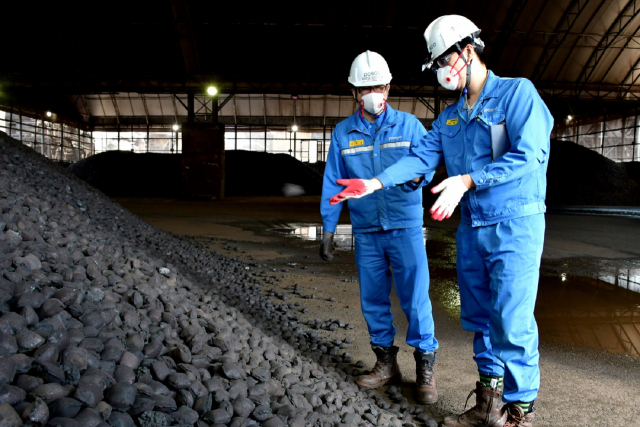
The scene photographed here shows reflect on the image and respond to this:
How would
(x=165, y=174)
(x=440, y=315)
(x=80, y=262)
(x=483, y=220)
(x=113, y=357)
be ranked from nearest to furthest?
(x=113, y=357), (x=483, y=220), (x=80, y=262), (x=440, y=315), (x=165, y=174)

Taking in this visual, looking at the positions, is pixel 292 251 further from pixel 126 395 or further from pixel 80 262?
pixel 126 395

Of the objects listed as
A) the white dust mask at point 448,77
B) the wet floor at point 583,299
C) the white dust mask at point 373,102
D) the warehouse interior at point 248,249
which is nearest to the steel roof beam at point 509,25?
the warehouse interior at point 248,249

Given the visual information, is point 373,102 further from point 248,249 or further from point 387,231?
point 248,249

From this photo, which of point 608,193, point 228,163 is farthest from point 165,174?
point 608,193

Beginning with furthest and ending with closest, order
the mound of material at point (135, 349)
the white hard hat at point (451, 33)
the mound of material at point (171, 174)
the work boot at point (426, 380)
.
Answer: the mound of material at point (171, 174)
the work boot at point (426, 380)
the white hard hat at point (451, 33)
the mound of material at point (135, 349)

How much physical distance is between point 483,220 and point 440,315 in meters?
2.54

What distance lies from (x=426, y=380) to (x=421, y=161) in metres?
1.34

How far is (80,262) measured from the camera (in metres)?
3.42

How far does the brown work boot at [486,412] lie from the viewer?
8.42 ft

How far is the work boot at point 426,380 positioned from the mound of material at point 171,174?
20604 millimetres

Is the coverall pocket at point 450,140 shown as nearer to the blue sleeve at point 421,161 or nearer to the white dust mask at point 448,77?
the blue sleeve at point 421,161

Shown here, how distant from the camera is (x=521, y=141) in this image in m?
2.22

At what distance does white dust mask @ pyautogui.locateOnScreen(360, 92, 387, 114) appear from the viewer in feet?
10.4

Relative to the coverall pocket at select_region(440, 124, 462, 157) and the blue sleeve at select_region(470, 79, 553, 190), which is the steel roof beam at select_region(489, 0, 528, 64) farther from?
the blue sleeve at select_region(470, 79, 553, 190)
